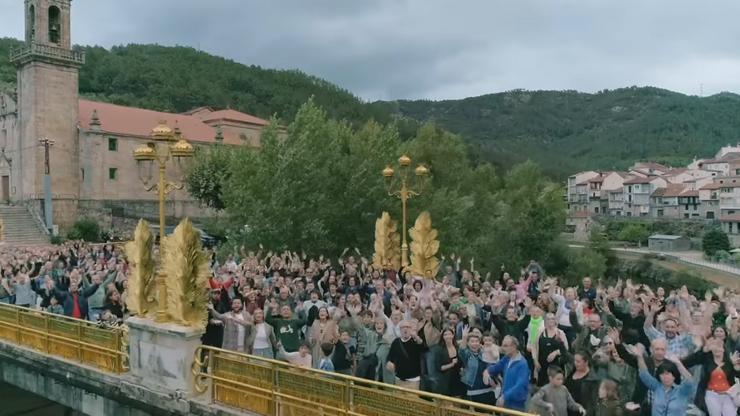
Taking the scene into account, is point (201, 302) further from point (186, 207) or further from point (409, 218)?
point (186, 207)

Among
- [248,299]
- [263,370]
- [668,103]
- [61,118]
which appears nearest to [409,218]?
[248,299]

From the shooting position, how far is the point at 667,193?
8719cm

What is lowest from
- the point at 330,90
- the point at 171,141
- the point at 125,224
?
the point at 125,224

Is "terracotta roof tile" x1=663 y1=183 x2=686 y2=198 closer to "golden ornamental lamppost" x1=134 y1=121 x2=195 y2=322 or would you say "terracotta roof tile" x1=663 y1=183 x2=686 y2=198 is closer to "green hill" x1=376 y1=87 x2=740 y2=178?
"green hill" x1=376 y1=87 x2=740 y2=178

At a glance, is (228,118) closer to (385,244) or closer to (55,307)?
(385,244)

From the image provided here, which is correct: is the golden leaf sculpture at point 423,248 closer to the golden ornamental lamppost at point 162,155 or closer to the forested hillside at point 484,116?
the golden ornamental lamppost at point 162,155

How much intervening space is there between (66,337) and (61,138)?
126 feet

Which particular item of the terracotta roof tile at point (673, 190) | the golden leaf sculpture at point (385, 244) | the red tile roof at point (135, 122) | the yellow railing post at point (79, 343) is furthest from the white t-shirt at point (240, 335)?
the terracotta roof tile at point (673, 190)

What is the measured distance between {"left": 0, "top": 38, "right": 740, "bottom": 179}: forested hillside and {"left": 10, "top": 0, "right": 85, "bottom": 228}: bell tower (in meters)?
27.4

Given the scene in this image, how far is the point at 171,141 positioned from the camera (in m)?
10.1

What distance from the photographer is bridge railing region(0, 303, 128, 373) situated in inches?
407

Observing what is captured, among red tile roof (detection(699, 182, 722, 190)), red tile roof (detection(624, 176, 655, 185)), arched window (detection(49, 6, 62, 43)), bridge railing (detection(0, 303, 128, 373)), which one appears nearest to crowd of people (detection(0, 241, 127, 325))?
bridge railing (detection(0, 303, 128, 373))

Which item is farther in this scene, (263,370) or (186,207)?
(186,207)

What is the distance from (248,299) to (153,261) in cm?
166
